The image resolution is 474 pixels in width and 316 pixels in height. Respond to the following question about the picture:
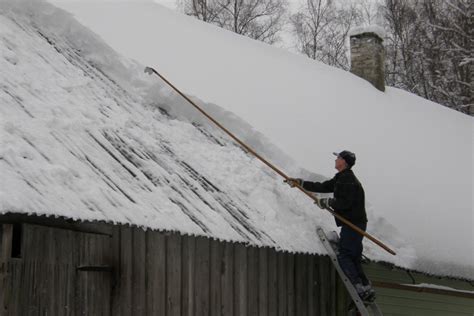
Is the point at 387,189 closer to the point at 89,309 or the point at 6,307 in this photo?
the point at 89,309

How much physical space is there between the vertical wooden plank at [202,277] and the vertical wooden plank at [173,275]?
0.24m

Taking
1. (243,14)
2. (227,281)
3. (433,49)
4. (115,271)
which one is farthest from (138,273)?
(243,14)

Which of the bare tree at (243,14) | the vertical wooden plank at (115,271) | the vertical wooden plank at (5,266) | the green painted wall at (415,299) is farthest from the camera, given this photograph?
the bare tree at (243,14)

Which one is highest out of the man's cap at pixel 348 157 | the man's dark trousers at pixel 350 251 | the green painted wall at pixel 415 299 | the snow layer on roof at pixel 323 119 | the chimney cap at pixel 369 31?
the chimney cap at pixel 369 31

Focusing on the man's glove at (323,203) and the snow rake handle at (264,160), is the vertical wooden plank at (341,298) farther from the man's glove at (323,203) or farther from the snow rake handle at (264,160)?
the man's glove at (323,203)

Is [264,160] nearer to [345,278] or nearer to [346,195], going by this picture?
[346,195]

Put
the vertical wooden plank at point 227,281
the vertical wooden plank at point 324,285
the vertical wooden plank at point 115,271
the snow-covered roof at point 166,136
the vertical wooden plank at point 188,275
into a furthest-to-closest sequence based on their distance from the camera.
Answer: the vertical wooden plank at point 324,285 → the vertical wooden plank at point 227,281 → the vertical wooden plank at point 188,275 → the vertical wooden plank at point 115,271 → the snow-covered roof at point 166,136

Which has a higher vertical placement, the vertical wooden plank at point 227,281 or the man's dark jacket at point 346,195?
the man's dark jacket at point 346,195

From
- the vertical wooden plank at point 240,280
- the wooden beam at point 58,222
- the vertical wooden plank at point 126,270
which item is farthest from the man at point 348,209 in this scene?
the wooden beam at point 58,222

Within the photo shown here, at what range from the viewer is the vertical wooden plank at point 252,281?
7.21 metres

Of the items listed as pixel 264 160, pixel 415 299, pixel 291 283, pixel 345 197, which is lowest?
pixel 415 299

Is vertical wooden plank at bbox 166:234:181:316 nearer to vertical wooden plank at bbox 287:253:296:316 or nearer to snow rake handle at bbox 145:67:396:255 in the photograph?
snow rake handle at bbox 145:67:396:255

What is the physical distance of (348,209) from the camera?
7273 mm

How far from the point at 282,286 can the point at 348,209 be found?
1.11 metres
